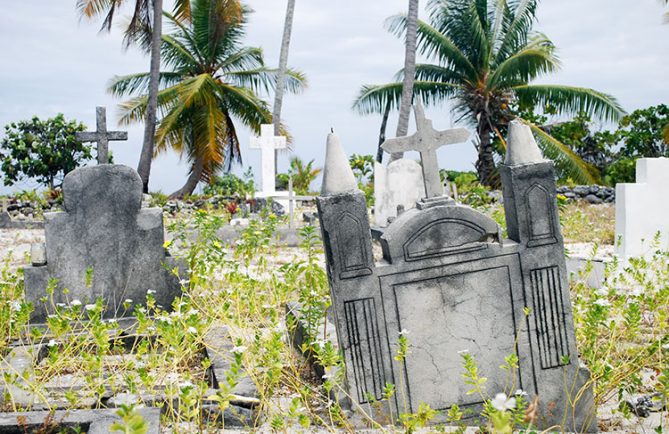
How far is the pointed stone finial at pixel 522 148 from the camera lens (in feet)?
13.7

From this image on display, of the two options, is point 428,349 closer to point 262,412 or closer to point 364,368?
point 364,368

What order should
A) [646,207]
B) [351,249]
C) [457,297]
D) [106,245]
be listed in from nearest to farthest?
[351,249]
[457,297]
[106,245]
[646,207]

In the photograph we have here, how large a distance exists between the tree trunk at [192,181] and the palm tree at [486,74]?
6.10 metres

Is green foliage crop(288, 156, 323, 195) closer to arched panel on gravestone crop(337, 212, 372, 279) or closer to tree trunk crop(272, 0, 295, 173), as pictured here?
tree trunk crop(272, 0, 295, 173)

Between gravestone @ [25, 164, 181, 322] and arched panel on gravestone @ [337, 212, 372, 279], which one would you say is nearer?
arched panel on gravestone @ [337, 212, 372, 279]

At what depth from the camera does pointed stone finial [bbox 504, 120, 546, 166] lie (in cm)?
417

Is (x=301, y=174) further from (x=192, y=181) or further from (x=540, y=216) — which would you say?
(x=540, y=216)

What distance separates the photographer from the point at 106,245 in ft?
20.5

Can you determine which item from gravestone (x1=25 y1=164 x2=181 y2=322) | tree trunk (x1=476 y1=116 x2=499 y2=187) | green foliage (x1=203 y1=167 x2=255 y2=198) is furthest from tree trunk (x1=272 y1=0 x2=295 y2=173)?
gravestone (x1=25 y1=164 x2=181 y2=322)

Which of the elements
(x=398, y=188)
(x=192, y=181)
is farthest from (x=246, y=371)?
(x=192, y=181)

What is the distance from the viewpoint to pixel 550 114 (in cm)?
2591

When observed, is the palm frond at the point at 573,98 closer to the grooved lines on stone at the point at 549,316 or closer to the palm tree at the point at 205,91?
the palm tree at the point at 205,91

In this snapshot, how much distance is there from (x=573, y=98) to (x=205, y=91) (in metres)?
12.1

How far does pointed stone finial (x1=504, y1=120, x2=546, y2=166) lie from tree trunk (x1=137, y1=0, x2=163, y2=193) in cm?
1647
